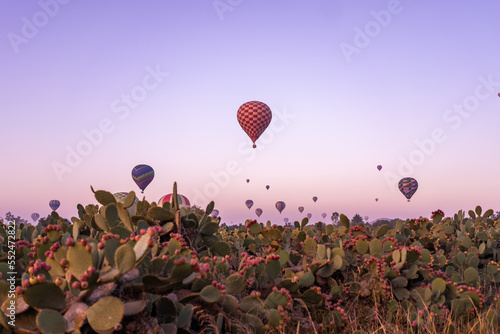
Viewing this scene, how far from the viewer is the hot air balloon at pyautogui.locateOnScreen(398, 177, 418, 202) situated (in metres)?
41.0

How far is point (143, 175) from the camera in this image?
33.4m

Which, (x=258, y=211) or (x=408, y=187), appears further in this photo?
(x=258, y=211)

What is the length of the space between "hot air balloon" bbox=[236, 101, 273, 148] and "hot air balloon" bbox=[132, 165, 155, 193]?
860 centimetres

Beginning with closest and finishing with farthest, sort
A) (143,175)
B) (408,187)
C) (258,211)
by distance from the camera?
(143,175), (408,187), (258,211)

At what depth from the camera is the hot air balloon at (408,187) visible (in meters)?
41.0

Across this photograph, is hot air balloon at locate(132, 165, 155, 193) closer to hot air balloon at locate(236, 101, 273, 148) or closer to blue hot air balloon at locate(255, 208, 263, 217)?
hot air balloon at locate(236, 101, 273, 148)

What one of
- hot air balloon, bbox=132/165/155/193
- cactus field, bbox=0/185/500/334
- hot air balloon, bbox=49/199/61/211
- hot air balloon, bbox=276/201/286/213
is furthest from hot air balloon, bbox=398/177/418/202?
hot air balloon, bbox=49/199/61/211

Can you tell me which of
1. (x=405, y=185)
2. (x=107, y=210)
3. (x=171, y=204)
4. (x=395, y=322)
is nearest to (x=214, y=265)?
(x=171, y=204)

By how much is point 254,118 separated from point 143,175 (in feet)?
33.6

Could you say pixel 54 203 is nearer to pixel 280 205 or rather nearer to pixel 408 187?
pixel 280 205

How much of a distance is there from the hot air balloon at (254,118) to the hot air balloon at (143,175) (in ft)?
28.2

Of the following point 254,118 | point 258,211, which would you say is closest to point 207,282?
point 254,118

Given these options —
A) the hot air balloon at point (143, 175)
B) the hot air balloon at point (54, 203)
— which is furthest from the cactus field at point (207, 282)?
the hot air balloon at point (54, 203)

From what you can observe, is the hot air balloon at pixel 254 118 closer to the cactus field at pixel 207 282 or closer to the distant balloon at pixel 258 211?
the cactus field at pixel 207 282
